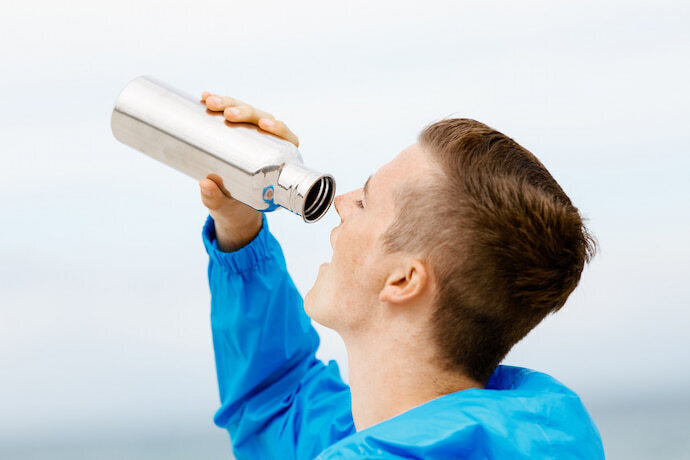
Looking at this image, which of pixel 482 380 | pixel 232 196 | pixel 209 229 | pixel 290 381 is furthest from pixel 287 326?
pixel 482 380

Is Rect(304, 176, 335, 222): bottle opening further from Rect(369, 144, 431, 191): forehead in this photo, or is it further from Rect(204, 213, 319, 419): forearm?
Rect(204, 213, 319, 419): forearm

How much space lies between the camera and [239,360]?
179 centimetres

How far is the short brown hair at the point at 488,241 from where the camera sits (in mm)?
1319

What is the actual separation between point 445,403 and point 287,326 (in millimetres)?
627

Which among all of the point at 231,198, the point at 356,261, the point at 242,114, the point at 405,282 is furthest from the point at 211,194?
the point at 405,282

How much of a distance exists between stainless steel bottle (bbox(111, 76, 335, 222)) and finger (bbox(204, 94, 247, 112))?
0.01m

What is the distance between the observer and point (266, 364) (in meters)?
1.78

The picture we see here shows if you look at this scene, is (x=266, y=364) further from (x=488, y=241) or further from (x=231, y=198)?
(x=488, y=241)

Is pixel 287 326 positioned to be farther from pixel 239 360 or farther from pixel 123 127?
pixel 123 127

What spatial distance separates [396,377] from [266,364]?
0.47 metres

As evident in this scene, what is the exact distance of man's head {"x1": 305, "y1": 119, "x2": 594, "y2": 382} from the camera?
1322 millimetres

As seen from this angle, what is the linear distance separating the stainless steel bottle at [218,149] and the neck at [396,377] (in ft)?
0.86

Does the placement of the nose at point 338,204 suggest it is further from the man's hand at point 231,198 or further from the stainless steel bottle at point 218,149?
the man's hand at point 231,198

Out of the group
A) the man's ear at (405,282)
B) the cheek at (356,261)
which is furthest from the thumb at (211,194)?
the man's ear at (405,282)
